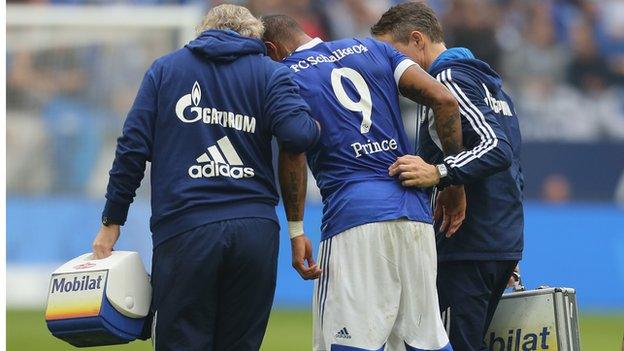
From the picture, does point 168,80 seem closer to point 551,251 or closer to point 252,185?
point 252,185

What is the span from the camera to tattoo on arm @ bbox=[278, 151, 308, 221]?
17.3 feet

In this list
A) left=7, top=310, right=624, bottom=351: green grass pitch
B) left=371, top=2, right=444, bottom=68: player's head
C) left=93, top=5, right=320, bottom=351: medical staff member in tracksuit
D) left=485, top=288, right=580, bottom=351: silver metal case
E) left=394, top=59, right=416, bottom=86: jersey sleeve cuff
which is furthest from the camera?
left=7, top=310, right=624, bottom=351: green grass pitch

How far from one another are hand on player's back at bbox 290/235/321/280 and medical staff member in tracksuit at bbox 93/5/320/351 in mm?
150

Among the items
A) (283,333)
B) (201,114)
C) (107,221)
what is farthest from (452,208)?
(283,333)

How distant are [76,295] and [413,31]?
2.03 meters

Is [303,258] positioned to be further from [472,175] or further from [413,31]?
[413,31]

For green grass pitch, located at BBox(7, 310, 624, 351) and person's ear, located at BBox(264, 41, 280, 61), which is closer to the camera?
person's ear, located at BBox(264, 41, 280, 61)

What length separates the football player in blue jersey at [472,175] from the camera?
536 cm

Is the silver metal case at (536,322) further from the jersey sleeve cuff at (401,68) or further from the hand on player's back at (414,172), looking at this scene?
the jersey sleeve cuff at (401,68)

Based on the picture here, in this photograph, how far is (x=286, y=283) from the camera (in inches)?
534

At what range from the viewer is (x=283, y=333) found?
36.3 ft

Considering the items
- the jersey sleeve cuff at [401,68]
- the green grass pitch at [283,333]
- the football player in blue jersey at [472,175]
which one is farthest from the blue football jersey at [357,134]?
the green grass pitch at [283,333]

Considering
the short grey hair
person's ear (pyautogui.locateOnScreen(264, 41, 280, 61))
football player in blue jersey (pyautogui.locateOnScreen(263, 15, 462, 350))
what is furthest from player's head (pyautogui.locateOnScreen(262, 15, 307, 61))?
the short grey hair

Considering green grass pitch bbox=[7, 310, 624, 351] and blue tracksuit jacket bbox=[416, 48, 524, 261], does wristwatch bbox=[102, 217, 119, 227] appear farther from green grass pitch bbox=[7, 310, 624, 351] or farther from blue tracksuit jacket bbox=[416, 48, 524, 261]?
green grass pitch bbox=[7, 310, 624, 351]
